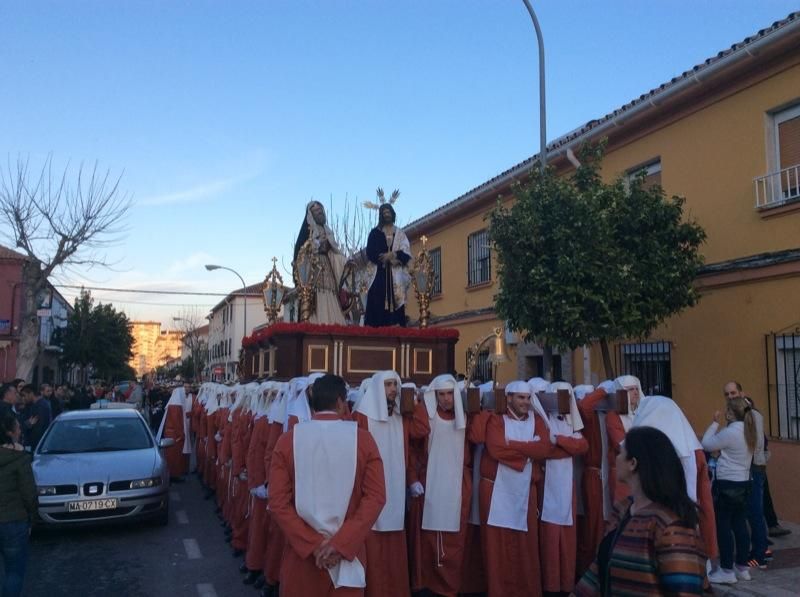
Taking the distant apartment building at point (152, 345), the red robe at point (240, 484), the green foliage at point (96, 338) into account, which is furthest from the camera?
the distant apartment building at point (152, 345)

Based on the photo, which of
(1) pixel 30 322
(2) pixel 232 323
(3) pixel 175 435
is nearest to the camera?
(3) pixel 175 435

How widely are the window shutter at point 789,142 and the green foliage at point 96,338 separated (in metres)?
42.2

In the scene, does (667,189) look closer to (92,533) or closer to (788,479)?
(788,479)

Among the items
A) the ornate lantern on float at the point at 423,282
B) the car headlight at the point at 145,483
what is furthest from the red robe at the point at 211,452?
the ornate lantern on float at the point at 423,282

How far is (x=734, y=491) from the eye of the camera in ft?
23.9

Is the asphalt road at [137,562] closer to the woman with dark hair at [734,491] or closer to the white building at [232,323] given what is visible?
the woman with dark hair at [734,491]

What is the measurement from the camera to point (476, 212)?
63.2 ft

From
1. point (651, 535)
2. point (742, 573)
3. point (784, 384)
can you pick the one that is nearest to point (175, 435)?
point (742, 573)

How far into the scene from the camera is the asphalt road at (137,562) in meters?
6.89

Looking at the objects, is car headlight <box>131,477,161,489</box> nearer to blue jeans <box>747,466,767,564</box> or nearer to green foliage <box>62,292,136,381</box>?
blue jeans <box>747,466,767,564</box>

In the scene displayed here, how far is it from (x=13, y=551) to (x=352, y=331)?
5.06 meters

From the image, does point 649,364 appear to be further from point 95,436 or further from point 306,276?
point 95,436

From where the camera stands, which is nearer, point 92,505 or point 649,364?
point 92,505

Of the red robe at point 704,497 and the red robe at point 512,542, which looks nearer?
the red robe at point 704,497
